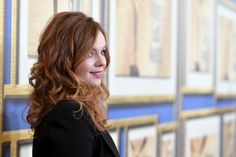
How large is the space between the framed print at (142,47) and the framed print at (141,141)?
179 mm

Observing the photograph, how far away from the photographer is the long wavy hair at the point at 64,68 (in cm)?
121

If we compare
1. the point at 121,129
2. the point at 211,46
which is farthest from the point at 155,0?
the point at 211,46

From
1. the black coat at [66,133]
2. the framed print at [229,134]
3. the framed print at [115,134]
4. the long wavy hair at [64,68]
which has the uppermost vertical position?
the long wavy hair at [64,68]

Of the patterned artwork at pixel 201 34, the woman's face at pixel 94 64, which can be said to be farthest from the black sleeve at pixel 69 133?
the patterned artwork at pixel 201 34

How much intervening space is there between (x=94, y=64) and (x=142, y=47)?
36.4 inches

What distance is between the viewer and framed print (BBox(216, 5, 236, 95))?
319 centimetres

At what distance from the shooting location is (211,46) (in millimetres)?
3049

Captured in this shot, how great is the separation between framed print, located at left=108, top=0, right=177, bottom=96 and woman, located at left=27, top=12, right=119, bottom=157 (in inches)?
26.8

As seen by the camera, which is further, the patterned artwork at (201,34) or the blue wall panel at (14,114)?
the patterned artwork at (201,34)

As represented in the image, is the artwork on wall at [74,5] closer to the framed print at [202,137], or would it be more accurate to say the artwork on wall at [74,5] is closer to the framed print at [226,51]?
the framed print at [202,137]

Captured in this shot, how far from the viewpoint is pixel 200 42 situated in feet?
9.39

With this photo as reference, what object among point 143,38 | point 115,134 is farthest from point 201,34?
point 115,134

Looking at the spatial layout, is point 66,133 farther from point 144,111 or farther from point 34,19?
point 144,111

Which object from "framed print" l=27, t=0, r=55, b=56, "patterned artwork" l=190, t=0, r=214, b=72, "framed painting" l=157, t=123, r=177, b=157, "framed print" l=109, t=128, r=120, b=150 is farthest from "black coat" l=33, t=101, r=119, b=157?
"patterned artwork" l=190, t=0, r=214, b=72
